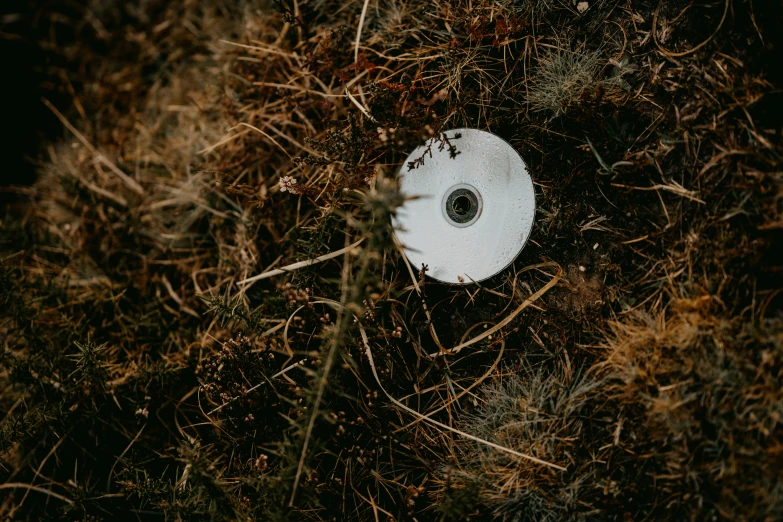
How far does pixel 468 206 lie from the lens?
71.8 inches

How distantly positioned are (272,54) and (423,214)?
3.42 ft

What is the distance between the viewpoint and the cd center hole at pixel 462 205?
182 cm

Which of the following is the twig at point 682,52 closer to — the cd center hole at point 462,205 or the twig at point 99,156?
the cd center hole at point 462,205

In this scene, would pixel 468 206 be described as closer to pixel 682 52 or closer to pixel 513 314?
pixel 513 314

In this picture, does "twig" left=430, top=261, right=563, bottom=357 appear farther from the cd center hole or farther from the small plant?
the small plant

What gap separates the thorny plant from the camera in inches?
63.0

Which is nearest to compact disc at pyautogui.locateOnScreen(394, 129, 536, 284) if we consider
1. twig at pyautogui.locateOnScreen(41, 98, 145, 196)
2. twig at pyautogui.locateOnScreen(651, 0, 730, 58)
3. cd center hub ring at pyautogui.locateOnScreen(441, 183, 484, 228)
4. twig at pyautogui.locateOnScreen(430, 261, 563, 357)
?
cd center hub ring at pyautogui.locateOnScreen(441, 183, 484, 228)

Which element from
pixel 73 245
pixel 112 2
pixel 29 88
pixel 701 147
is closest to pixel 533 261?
pixel 701 147

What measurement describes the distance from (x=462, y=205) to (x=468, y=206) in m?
0.02

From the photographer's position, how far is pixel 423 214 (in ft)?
6.09

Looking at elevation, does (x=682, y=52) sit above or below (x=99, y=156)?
above

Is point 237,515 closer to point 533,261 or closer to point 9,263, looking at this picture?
point 533,261

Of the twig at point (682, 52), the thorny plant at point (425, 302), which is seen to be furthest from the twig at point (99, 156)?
the twig at point (682, 52)

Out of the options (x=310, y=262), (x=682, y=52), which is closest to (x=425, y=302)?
(x=310, y=262)
